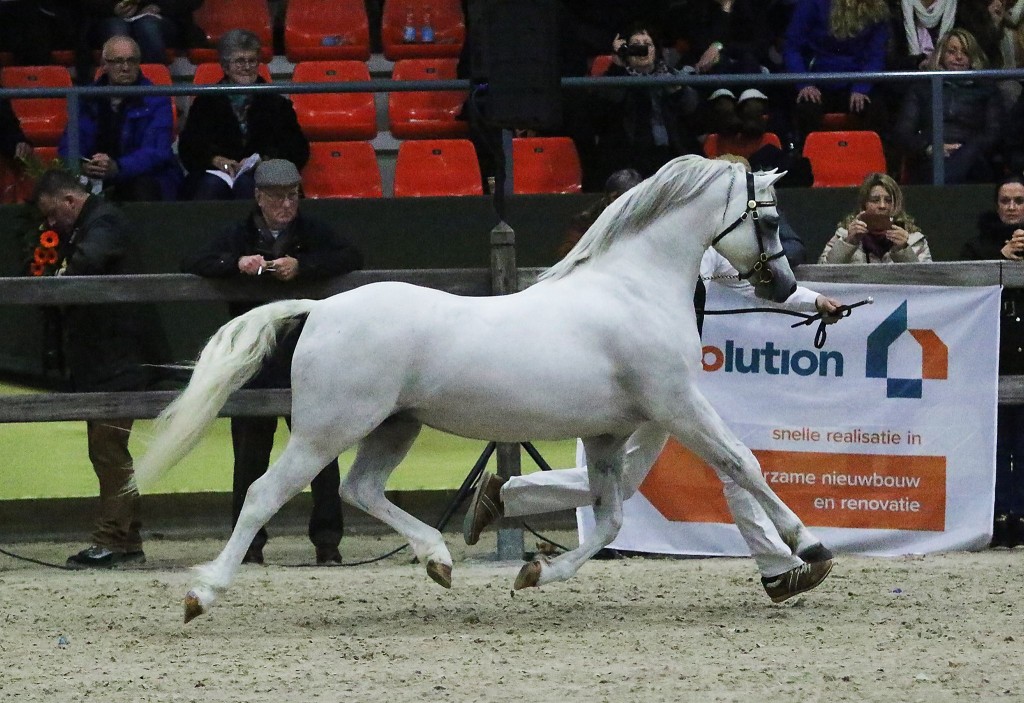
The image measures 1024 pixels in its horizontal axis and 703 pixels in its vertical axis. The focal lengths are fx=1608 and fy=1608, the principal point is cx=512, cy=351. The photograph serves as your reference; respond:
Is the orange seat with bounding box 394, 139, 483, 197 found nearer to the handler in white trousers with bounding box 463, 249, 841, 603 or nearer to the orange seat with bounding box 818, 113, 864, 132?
the orange seat with bounding box 818, 113, 864, 132

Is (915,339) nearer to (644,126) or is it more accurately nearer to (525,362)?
(644,126)

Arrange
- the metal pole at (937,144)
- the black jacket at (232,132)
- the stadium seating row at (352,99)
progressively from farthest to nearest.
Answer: the stadium seating row at (352,99) < the black jacket at (232,132) < the metal pole at (937,144)

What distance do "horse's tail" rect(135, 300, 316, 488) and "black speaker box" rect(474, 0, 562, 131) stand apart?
177cm

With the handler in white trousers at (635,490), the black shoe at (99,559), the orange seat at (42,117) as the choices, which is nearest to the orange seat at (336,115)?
the orange seat at (42,117)

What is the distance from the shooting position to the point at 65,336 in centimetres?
823

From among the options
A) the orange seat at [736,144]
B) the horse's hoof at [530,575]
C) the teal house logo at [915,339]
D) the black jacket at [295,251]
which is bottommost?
the horse's hoof at [530,575]

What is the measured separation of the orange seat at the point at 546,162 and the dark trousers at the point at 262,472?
7.58 ft

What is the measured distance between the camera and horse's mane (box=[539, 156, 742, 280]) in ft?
20.5

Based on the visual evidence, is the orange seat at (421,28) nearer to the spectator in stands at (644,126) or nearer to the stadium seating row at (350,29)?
the stadium seating row at (350,29)

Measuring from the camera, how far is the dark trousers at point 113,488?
307 inches

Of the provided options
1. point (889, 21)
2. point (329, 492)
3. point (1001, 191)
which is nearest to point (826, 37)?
point (889, 21)

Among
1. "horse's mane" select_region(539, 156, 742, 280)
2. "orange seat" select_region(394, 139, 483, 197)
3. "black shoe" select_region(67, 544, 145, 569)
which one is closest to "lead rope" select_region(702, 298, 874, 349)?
"horse's mane" select_region(539, 156, 742, 280)

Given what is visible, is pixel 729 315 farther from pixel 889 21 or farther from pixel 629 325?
pixel 889 21

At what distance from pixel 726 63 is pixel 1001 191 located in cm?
258
